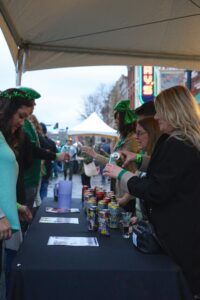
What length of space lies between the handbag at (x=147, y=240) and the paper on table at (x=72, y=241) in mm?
239

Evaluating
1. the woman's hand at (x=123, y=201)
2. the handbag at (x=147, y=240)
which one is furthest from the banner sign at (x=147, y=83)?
the handbag at (x=147, y=240)

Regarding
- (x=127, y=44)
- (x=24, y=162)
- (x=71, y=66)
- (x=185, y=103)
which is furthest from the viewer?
(x=71, y=66)

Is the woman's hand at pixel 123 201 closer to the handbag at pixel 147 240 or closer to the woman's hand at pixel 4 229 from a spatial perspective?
the handbag at pixel 147 240

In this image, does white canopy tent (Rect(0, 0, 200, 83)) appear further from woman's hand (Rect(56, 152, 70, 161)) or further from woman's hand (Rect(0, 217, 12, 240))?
woman's hand (Rect(0, 217, 12, 240))

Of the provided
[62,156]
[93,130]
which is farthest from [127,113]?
[93,130]

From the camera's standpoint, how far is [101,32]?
3.84 metres

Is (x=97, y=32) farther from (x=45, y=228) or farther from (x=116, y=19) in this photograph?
(x=45, y=228)

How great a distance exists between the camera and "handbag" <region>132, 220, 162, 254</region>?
1938 mm

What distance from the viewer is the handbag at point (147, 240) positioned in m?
1.94

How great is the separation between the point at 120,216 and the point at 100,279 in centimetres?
87

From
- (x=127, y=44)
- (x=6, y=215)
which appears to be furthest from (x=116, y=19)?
(x=6, y=215)

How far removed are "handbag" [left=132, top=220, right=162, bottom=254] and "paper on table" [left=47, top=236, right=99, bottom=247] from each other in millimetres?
239

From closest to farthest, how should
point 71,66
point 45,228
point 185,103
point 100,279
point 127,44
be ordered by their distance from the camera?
point 100,279 < point 185,103 < point 45,228 < point 127,44 < point 71,66

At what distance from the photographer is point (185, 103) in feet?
6.64
